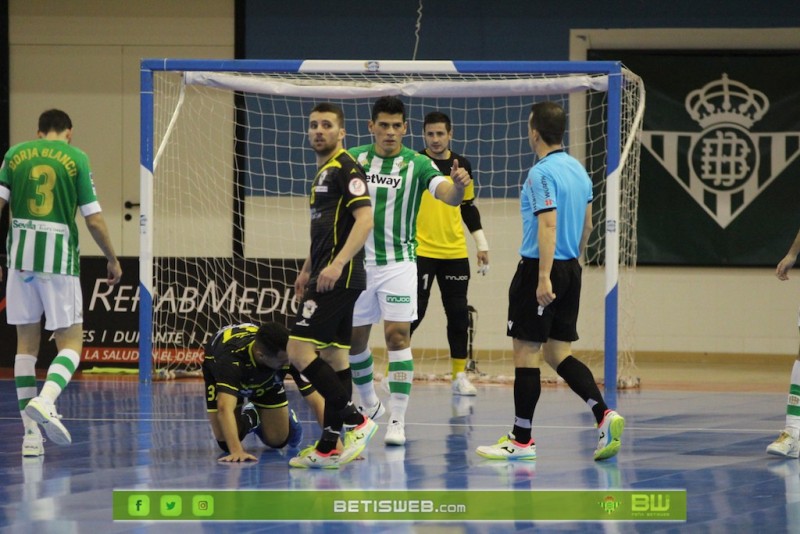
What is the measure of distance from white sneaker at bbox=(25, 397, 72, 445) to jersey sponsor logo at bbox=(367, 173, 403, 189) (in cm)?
241

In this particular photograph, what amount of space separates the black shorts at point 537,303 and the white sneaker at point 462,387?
3.47 meters

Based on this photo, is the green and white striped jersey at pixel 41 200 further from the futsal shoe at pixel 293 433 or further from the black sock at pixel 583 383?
the black sock at pixel 583 383

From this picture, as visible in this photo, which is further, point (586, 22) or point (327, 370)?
point (586, 22)

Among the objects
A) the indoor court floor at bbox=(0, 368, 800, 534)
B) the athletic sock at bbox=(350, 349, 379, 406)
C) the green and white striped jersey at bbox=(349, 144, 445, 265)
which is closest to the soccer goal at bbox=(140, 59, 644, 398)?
the indoor court floor at bbox=(0, 368, 800, 534)

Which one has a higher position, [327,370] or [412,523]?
[327,370]

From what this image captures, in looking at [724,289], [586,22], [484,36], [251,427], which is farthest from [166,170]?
[251,427]

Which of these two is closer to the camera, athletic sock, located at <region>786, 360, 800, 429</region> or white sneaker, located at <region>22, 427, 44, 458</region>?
white sneaker, located at <region>22, 427, 44, 458</region>

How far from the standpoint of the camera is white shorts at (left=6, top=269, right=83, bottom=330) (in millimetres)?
7293

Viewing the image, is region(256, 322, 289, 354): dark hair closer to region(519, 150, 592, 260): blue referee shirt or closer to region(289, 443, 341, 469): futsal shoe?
region(289, 443, 341, 469): futsal shoe

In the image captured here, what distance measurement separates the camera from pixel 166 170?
14516 millimetres

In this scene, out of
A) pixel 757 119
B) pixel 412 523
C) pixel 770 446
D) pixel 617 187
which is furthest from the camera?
pixel 757 119

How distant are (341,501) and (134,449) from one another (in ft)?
6.89

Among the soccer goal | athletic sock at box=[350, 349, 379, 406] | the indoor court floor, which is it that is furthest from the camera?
the soccer goal

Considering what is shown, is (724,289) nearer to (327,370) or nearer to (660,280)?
(660,280)
